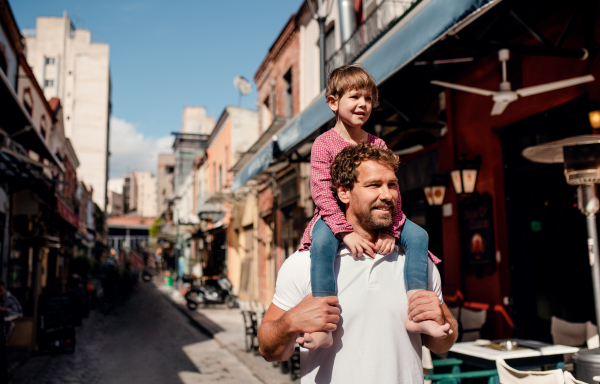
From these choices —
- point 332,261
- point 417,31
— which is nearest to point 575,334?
point 417,31

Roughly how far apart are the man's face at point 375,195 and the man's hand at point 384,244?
0.05m

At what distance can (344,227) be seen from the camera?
2.05 m

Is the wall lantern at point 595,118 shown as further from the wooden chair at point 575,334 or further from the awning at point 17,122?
the awning at point 17,122

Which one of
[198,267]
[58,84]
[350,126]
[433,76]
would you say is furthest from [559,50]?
[58,84]

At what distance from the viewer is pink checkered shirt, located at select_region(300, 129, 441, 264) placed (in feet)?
6.87

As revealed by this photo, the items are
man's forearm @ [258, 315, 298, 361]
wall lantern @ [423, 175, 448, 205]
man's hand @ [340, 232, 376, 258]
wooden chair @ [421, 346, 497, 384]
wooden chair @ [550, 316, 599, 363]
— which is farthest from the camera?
wall lantern @ [423, 175, 448, 205]

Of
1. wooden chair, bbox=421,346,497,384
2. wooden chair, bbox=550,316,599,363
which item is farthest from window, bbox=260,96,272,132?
wooden chair, bbox=421,346,497,384

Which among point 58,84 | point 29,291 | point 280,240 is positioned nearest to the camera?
A: point 29,291

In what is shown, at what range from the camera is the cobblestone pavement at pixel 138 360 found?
27.5ft

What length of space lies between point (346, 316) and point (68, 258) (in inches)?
1145

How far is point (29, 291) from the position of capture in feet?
42.0

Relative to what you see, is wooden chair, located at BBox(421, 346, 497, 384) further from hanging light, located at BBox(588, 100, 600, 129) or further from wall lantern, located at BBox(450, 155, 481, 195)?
wall lantern, located at BBox(450, 155, 481, 195)

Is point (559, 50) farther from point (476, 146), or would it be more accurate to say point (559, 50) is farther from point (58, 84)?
point (58, 84)

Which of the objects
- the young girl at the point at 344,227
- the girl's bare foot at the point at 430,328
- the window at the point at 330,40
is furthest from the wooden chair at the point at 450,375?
the window at the point at 330,40
